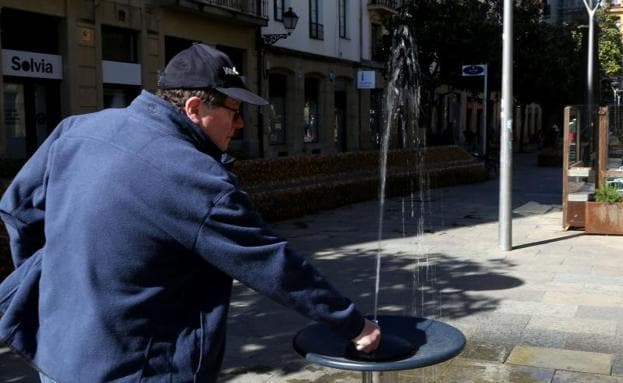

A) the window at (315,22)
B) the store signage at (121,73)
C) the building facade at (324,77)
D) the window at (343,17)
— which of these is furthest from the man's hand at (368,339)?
the window at (343,17)

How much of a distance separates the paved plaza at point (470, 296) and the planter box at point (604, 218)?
160 mm

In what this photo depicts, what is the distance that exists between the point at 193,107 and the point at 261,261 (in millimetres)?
467

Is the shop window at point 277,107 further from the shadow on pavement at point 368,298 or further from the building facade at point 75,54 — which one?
the shadow on pavement at point 368,298

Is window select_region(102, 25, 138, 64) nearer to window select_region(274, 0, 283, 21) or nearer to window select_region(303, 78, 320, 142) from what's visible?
window select_region(274, 0, 283, 21)

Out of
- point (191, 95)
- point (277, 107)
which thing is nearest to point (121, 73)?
point (277, 107)

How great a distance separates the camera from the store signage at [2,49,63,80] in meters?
15.2

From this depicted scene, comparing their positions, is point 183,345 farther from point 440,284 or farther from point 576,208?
point 576,208

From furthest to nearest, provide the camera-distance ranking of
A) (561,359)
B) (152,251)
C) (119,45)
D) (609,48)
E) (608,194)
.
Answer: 1. (609,48)
2. (119,45)
3. (608,194)
4. (561,359)
5. (152,251)

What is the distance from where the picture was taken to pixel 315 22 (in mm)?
28328

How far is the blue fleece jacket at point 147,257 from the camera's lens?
6.07ft

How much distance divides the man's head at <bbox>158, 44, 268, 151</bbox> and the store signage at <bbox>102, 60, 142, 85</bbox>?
16630 millimetres

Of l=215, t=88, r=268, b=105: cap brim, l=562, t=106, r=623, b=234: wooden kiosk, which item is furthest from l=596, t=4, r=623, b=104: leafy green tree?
l=215, t=88, r=268, b=105: cap brim

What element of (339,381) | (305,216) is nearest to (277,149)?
(305,216)

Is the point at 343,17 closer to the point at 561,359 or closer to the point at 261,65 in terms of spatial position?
the point at 261,65
